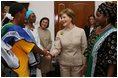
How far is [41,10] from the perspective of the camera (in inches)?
145

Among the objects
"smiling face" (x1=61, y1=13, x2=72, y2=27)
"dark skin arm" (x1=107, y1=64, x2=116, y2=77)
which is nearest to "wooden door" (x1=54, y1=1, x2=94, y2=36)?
"smiling face" (x1=61, y1=13, x2=72, y2=27)

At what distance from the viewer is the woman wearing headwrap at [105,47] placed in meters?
0.97

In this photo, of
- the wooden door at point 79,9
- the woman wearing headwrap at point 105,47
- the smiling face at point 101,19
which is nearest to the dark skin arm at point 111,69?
the woman wearing headwrap at point 105,47

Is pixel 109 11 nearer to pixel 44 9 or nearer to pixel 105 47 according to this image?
pixel 105 47

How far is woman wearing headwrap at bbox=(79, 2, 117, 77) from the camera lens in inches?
38.4

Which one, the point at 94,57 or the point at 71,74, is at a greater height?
the point at 94,57

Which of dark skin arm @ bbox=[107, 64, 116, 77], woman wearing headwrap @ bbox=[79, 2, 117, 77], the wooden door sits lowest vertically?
dark skin arm @ bbox=[107, 64, 116, 77]

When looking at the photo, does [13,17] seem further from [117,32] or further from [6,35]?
A: [117,32]

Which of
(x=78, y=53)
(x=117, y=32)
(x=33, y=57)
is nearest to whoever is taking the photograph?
(x=117, y=32)

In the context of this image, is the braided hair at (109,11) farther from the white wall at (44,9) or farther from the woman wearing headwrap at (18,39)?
the white wall at (44,9)

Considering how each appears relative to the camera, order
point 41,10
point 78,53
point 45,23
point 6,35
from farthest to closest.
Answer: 1. point 41,10
2. point 45,23
3. point 78,53
4. point 6,35

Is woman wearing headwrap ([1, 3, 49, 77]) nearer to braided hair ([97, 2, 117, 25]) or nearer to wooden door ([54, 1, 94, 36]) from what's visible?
braided hair ([97, 2, 117, 25])

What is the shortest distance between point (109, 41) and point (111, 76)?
282mm

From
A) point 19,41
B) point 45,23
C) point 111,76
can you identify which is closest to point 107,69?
point 111,76
